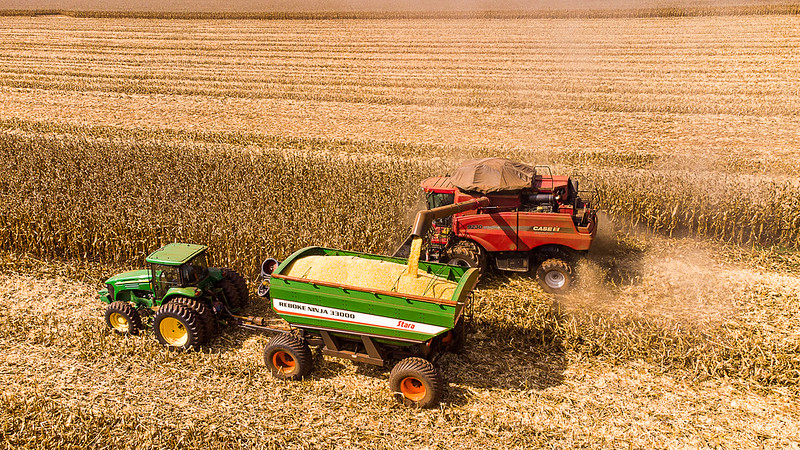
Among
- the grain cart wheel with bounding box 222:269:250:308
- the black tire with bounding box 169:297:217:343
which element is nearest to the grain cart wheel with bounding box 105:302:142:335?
the black tire with bounding box 169:297:217:343

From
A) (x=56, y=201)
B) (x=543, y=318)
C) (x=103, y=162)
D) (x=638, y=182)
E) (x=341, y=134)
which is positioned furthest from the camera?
(x=341, y=134)

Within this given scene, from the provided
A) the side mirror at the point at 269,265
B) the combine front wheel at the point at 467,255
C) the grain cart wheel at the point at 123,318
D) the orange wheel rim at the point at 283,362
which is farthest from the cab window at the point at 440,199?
the grain cart wheel at the point at 123,318

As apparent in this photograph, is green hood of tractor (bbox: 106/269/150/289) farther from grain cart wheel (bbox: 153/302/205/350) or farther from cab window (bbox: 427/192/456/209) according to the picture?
cab window (bbox: 427/192/456/209)

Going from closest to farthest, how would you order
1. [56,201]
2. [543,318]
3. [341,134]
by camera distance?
[543,318] → [56,201] → [341,134]

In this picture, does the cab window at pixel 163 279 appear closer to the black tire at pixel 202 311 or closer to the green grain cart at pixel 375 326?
the black tire at pixel 202 311

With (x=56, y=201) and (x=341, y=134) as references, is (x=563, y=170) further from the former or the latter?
(x=56, y=201)

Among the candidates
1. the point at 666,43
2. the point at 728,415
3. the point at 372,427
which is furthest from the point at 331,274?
the point at 666,43
